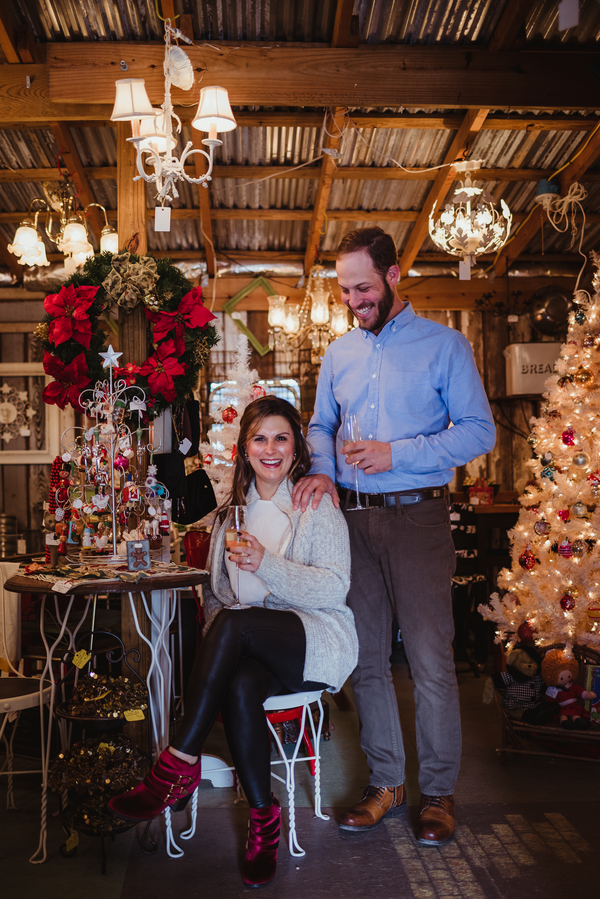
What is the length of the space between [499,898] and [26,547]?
19.5 feet

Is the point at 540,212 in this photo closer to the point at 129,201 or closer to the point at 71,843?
the point at 129,201

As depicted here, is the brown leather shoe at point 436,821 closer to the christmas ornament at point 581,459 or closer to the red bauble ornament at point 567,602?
the red bauble ornament at point 567,602

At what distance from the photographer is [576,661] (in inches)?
126

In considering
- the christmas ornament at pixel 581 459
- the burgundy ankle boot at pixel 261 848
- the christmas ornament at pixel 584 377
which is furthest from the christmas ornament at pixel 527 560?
the burgundy ankle boot at pixel 261 848

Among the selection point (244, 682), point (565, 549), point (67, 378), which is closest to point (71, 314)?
point (67, 378)

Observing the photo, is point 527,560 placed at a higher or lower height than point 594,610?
higher

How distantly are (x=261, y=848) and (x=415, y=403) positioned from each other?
1.44 metres

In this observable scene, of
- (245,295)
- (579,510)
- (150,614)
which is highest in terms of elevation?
(245,295)

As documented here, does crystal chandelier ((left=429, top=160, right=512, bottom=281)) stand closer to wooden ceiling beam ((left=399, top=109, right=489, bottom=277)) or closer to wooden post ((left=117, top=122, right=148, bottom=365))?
wooden ceiling beam ((left=399, top=109, right=489, bottom=277))

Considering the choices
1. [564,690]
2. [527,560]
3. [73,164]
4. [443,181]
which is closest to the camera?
[564,690]

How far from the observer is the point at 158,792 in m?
1.92

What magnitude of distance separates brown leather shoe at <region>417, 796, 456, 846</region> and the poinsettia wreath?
1.75 metres

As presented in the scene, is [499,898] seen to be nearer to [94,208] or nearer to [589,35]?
[589,35]

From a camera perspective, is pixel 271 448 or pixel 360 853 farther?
pixel 271 448
